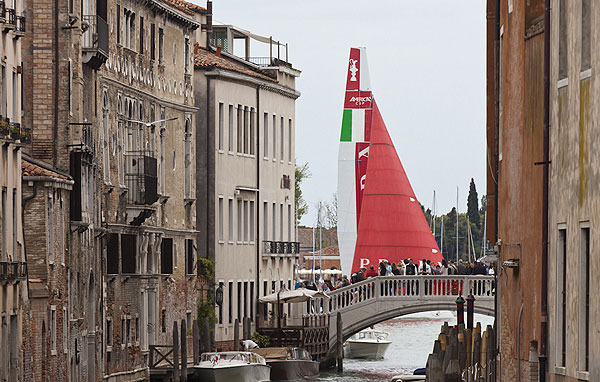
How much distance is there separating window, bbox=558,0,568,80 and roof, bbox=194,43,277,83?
3357 cm

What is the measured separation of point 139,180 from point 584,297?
26.6m

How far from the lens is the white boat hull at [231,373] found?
151ft

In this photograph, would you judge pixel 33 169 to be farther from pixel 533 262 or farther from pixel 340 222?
pixel 340 222

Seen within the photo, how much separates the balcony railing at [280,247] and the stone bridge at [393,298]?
2369 mm

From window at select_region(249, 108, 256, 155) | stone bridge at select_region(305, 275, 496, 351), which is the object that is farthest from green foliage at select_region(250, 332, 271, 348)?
window at select_region(249, 108, 256, 155)

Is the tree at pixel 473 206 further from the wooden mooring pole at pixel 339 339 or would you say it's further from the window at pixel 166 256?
the window at pixel 166 256

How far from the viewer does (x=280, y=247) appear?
2335 inches

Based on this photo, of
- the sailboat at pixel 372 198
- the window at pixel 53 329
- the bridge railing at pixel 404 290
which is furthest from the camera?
the sailboat at pixel 372 198

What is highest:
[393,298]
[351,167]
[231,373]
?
[351,167]

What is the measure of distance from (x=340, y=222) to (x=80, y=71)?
41282 millimetres

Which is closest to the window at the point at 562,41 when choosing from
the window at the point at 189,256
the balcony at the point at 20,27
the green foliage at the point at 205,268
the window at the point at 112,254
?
the balcony at the point at 20,27

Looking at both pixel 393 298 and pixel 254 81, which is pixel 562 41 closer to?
pixel 254 81

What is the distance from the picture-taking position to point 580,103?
62.6 feet

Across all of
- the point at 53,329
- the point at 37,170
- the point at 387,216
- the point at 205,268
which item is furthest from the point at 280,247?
the point at 37,170
